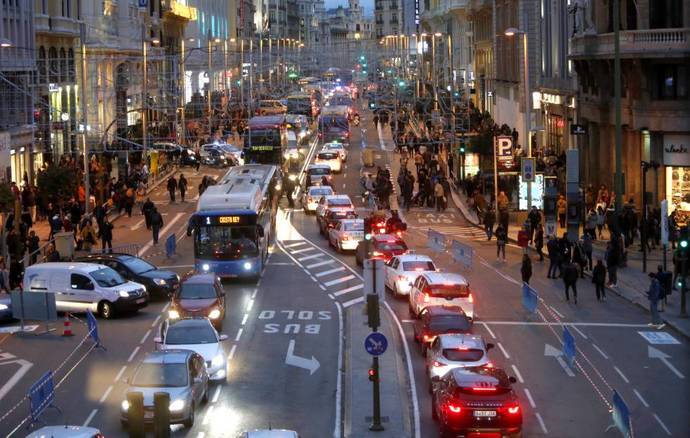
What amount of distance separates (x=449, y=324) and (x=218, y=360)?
5.22 meters

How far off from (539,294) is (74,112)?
140ft

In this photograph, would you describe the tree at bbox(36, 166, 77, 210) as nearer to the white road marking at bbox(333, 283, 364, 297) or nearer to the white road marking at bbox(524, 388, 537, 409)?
the white road marking at bbox(333, 283, 364, 297)

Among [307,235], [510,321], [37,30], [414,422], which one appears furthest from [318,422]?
[37,30]

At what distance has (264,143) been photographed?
77.0m

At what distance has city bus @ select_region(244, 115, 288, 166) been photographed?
7656 centimetres

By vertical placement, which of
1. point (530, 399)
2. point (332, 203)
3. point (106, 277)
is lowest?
point (530, 399)

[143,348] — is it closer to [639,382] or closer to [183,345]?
[183,345]

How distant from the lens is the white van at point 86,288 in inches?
1436

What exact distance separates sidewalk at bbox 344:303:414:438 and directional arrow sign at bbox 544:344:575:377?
3.27 metres

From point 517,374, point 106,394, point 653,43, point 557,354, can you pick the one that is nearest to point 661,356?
point 557,354

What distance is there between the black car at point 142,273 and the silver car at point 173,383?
1321cm

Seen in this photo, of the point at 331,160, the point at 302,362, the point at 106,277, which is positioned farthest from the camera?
the point at 331,160

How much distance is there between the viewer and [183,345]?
28609mm

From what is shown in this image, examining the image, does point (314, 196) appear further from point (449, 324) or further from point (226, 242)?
→ point (449, 324)
